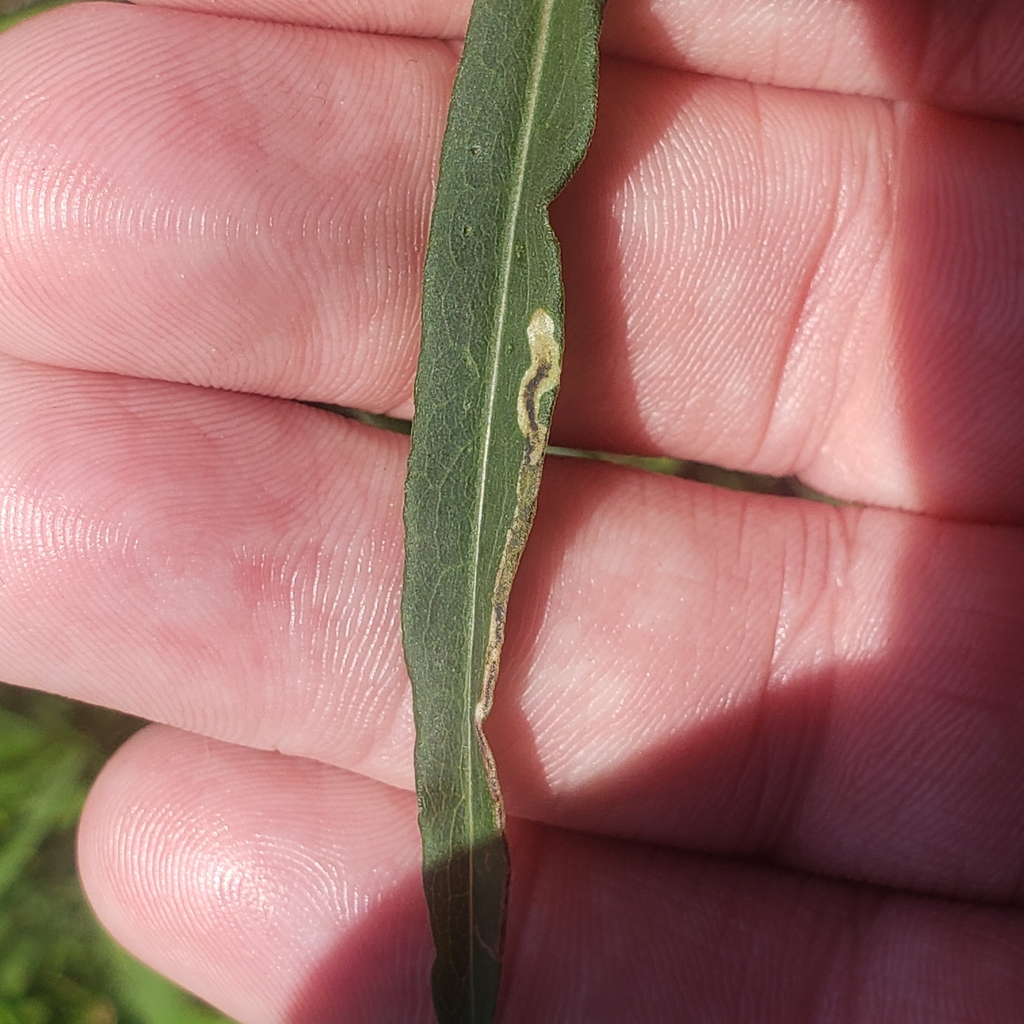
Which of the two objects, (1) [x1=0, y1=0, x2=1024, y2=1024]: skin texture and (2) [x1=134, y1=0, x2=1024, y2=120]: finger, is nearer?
(1) [x1=0, y1=0, x2=1024, y2=1024]: skin texture

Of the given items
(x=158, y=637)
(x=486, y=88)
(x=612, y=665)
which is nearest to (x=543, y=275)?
(x=486, y=88)

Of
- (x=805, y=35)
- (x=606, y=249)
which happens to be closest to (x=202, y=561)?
(x=606, y=249)

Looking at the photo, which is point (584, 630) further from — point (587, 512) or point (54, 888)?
point (54, 888)

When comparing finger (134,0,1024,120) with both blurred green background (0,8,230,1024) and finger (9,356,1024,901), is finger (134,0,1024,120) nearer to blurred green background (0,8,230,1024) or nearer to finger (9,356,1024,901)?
finger (9,356,1024,901)

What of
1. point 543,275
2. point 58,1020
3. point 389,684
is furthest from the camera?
point 58,1020

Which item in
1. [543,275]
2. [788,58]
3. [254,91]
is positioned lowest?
[543,275]

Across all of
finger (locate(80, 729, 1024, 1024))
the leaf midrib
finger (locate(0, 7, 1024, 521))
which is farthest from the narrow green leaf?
finger (locate(80, 729, 1024, 1024))

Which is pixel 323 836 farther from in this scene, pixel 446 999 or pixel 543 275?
pixel 543 275
